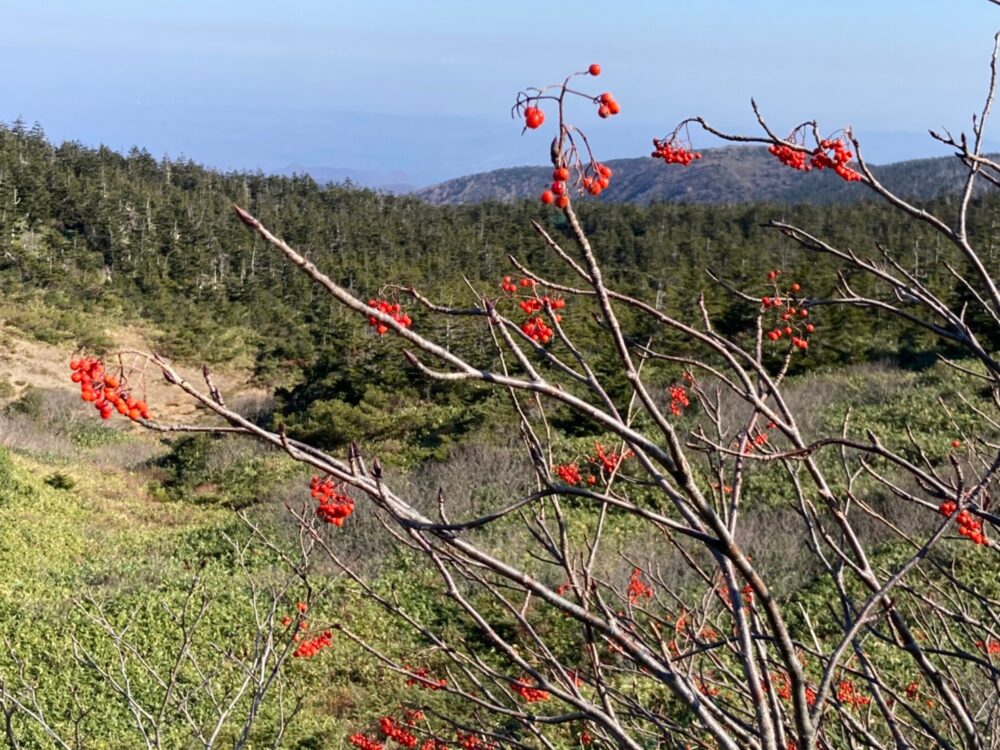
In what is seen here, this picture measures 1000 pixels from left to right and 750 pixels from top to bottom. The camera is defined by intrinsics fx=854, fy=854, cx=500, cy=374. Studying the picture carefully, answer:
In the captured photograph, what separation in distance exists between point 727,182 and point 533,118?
145879mm

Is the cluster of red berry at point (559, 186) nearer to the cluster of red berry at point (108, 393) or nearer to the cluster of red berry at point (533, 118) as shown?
the cluster of red berry at point (533, 118)

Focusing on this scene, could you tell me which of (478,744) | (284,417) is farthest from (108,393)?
(284,417)

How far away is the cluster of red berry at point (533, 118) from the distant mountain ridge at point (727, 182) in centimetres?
9859

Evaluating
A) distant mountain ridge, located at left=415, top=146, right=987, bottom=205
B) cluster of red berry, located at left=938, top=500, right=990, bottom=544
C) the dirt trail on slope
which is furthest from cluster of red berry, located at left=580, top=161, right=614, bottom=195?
distant mountain ridge, located at left=415, top=146, right=987, bottom=205

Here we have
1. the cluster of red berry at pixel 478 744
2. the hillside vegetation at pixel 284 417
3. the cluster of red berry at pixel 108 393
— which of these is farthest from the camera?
the hillside vegetation at pixel 284 417

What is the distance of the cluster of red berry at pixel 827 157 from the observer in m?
2.11

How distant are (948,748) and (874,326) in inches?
1052

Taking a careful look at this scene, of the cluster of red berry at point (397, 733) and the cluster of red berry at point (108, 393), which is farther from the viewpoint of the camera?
the cluster of red berry at point (397, 733)

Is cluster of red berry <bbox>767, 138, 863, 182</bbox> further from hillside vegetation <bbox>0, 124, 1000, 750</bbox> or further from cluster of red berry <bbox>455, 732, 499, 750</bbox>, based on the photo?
cluster of red berry <bbox>455, 732, 499, 750</bbox>

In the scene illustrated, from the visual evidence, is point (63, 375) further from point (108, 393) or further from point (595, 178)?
point (595, 178)

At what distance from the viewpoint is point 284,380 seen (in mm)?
33844

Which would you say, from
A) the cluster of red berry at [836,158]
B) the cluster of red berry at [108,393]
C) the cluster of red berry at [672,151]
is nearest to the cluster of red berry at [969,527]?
the cluster of red berry at [836,158]

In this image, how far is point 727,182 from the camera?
139m

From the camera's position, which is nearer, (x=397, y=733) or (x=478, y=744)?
(x=478, y=744)
